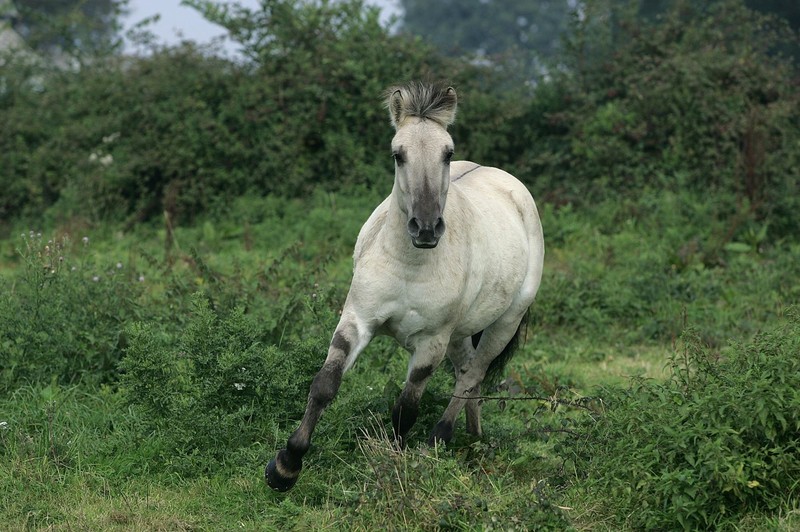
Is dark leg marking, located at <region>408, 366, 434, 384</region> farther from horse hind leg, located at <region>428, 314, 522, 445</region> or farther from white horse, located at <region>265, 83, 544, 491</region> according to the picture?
horse hind leg, located at <region>428, 314, 522, 445</region>

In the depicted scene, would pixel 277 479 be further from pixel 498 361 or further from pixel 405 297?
pixel 498 361

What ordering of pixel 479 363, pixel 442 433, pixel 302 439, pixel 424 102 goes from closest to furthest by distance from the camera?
pixel 302 439
pixel 424 102
pixel 442 433
pixel 479 363

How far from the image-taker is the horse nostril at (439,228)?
4805 mm

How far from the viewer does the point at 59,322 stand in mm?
6656

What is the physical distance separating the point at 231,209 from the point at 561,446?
8.85m

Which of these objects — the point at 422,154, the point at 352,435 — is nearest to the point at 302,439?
the point at 352,435

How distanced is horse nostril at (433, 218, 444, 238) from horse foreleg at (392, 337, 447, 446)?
2.67 ft

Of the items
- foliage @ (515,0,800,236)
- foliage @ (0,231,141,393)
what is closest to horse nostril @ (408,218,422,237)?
foliage @ (0,231,141,393)

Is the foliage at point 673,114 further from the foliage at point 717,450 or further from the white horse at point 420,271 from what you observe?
the foliage at point 717,450

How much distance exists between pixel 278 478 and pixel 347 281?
4681 millimetres

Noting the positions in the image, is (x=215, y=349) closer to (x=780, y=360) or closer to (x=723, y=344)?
(x=780, y=360)

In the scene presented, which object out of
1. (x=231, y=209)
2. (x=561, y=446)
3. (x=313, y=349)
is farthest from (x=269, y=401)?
(x=231, y=209)

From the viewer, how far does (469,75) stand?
14.4m

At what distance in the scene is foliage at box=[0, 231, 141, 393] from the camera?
6457 millimetres
